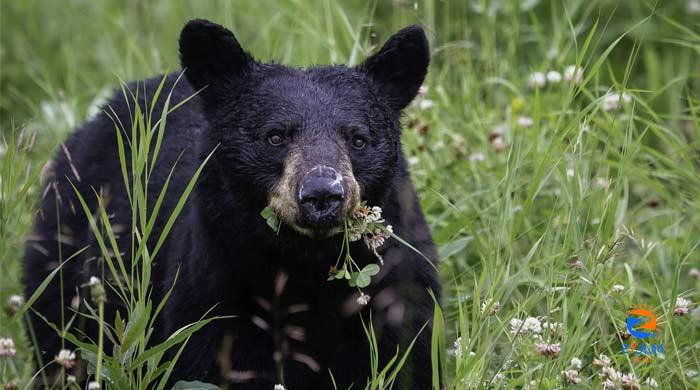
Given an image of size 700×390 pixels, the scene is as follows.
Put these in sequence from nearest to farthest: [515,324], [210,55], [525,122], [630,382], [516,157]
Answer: [630,382], [515,324], [516,157], [210,55], [525,122]

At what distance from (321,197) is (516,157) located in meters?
0.88

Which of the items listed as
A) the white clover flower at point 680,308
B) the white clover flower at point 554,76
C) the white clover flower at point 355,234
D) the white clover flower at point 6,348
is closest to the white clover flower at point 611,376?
the white clover flower at point 680,308

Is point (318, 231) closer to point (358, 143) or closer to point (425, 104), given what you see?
point (358, 143)

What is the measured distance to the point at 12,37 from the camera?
28.7 feet

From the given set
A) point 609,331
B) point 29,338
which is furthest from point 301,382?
point 29,338

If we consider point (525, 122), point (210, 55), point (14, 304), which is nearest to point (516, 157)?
point (210, 55)

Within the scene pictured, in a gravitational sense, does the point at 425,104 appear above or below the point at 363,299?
above

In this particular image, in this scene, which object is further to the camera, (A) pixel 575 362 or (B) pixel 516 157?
(B) pixel 516 157

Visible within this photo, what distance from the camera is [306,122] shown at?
407 cm

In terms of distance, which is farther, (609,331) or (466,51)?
(466,51)

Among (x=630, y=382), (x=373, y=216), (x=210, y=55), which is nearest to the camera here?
(x=630, y=382)

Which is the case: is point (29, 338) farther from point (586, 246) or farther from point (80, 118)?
point (586, 246)

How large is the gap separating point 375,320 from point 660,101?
4.33 meters

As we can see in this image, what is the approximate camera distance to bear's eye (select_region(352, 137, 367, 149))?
4.09m
